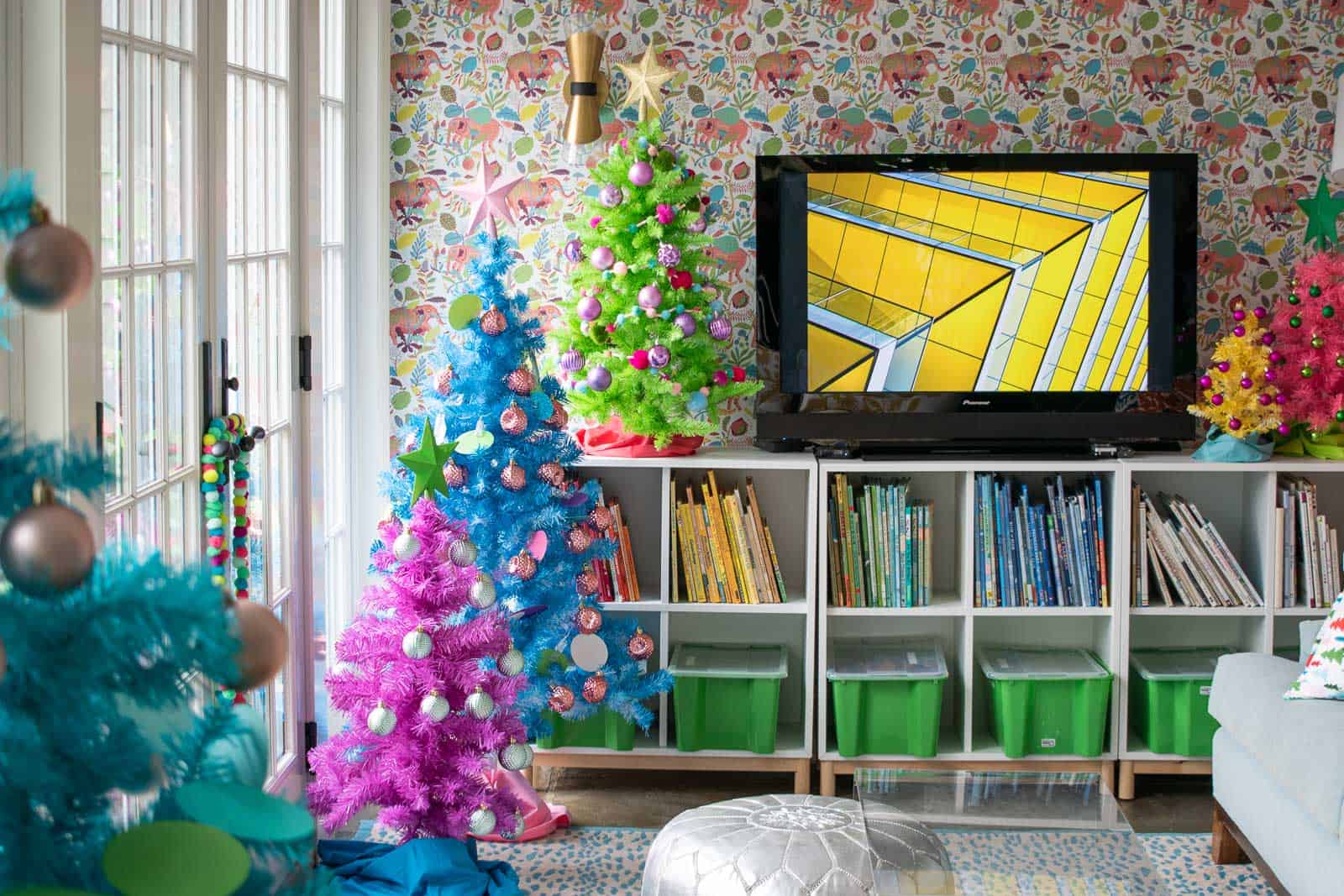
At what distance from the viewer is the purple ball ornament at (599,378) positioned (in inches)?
136

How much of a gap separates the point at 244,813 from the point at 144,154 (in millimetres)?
1811

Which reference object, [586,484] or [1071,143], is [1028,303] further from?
[586,484]

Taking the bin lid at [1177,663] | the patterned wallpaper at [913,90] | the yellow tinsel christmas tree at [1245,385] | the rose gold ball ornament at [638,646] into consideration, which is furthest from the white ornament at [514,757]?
the yellow tinsel christmas tree at [1245,385]

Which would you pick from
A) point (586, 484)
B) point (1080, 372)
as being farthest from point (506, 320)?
point (1080, 372)

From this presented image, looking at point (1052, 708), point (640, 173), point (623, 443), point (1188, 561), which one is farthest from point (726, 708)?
point (640, 173)

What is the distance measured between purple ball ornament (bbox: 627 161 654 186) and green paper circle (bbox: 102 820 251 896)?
2.98 m

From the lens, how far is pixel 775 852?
241 cm

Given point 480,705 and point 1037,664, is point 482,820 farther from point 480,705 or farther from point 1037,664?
point 1037,664

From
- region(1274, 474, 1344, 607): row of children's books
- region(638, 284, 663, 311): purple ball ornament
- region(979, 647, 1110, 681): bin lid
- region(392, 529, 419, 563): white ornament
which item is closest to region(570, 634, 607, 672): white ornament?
region(392, 529, 419, 563): white ornament

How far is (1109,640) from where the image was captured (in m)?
3.65

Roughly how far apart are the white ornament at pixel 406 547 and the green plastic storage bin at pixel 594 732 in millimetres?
936

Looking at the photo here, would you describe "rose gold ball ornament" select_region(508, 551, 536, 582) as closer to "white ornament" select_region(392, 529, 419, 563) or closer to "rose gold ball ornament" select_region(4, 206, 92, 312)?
"white ornament" select_region(392, 529, 419, 563)

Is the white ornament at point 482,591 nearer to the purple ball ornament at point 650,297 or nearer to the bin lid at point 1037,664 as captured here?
the purple ball ornament at point 650,297

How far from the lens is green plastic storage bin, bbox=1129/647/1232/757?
359 centimetres
